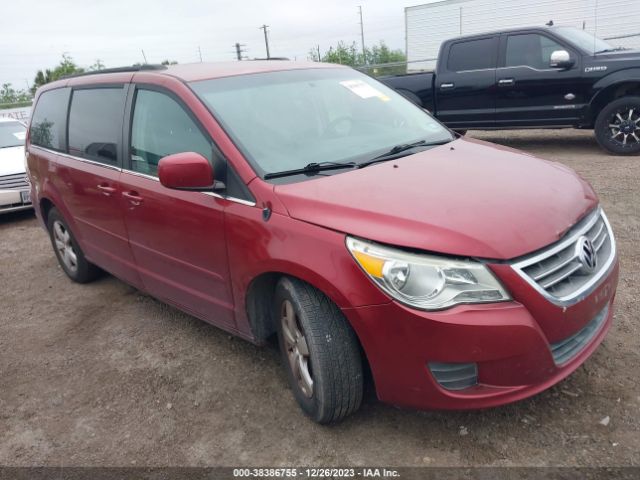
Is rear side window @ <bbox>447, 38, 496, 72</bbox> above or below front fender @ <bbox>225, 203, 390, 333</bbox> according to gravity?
above

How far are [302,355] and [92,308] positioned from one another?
2536mm

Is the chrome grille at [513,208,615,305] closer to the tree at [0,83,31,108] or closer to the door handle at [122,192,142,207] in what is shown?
the door handle at [122,192,142,207]

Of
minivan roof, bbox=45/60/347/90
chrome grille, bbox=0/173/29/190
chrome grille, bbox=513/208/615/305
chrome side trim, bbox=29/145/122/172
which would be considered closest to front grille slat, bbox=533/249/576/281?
chrome grille, bbox=513/208/615/305

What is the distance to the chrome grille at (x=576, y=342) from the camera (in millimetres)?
2324

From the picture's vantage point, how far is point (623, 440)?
240 centimetres

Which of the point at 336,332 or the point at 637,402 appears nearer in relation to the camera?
the point at 336,332

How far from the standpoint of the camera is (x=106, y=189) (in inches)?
148

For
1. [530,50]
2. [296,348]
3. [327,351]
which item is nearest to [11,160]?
[296,348]

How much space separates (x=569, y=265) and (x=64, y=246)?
4310 millimetres

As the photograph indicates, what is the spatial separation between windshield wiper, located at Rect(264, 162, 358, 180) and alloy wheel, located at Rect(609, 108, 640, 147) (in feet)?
20.5

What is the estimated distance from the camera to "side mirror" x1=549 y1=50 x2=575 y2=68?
7.55 metres

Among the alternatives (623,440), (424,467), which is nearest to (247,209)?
(424,467)

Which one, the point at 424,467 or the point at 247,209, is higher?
the point at 247,209

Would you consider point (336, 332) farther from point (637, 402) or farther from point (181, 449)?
→ point (637, 402)
